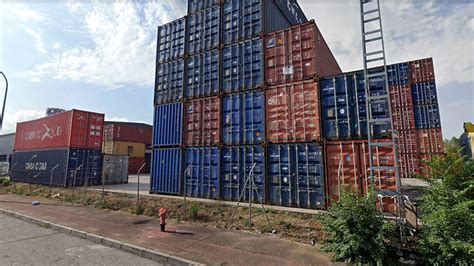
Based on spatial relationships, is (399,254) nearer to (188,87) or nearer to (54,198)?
(188,87)

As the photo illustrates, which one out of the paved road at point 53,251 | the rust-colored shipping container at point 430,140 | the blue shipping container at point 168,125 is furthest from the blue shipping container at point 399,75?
the paved road at point 53,251

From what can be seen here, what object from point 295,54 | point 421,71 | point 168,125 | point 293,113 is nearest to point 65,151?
point 168,125

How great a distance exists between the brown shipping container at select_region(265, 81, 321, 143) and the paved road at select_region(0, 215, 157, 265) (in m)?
8.18

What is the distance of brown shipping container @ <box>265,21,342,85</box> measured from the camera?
11945 millimetres

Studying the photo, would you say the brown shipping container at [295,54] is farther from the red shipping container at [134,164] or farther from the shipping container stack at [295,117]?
the red shipping container at [134,164]

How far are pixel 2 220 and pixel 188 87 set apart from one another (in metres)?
11.5

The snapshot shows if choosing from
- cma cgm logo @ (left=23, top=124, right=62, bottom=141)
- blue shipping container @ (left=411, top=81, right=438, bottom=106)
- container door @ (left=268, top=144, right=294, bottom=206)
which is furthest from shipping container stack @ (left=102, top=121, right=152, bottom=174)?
blue shipping container @ (left=411, top=81, right=438, bottom=106)

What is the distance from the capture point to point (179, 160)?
15086 mm

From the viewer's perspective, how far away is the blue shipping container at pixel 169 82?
16109mm

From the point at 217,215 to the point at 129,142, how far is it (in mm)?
33740

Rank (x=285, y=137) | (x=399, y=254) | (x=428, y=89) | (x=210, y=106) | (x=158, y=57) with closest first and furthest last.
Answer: (x=399, y=254)
(x=285, y=137)
(x=210, y=106)
(x=158, y=57)
(x=428, y=89)

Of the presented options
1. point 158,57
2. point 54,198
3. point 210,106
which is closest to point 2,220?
point 54,198

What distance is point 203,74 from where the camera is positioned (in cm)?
1520

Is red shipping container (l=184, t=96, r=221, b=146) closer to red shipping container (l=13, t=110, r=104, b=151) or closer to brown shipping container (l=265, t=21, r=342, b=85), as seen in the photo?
brown shipping container (l=265, t=21, r=342, b=85)
